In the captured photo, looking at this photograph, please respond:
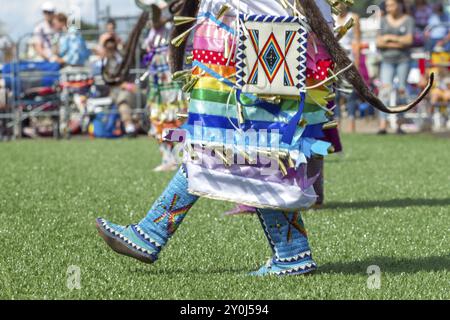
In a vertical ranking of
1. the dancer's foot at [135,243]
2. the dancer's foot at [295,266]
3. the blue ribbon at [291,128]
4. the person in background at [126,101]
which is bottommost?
the person in background at [126,101]

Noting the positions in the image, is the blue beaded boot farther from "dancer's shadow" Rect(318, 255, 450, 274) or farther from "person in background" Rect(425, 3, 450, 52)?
"person in background" Rect(425, 3, 450, 52)

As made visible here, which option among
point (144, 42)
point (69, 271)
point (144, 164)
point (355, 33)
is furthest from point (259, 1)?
point (355, 33)

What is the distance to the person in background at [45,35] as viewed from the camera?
51.7 feet

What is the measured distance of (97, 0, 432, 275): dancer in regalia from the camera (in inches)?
152

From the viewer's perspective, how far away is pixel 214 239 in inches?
203

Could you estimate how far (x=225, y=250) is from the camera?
190 inches

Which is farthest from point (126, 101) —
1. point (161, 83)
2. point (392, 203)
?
point (392, 203)

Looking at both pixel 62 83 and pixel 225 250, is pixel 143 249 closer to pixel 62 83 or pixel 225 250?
pixel 225 250

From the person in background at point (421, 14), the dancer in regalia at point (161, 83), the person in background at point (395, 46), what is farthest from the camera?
the person in background at point (421, 14)

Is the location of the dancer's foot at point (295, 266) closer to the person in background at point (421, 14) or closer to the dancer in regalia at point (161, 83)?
the dancer in regalia at point (161, 83)

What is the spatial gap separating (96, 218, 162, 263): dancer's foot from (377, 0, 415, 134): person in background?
1015 centimetres

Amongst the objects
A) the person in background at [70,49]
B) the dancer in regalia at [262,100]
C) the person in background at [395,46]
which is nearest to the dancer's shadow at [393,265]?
the dancer in regalia at [262,100]

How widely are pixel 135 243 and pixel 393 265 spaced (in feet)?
3.89
